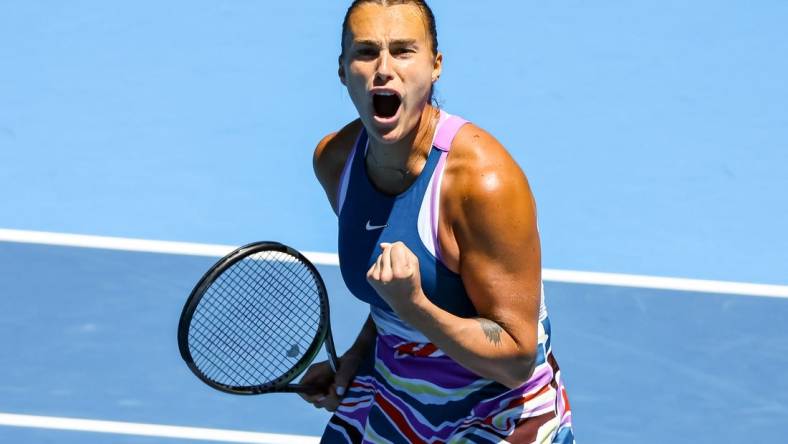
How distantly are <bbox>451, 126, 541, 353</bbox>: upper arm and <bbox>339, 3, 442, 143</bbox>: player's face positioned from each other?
0.18 meters

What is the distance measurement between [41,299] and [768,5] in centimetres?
472

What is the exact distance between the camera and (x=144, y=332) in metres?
6.38

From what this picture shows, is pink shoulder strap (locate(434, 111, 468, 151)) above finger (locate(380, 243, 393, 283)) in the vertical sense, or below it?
above

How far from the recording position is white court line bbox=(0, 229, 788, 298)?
6.79m

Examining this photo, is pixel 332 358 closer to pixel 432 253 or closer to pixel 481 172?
pixel 432 253

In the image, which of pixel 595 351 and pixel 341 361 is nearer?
pixel 341 361

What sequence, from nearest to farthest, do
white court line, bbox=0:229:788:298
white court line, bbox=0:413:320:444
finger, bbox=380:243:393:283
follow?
finger, bbox=380:243:393:283, white court line, bbox=0:413:320:444, white court line, bbox=0:229:788:298

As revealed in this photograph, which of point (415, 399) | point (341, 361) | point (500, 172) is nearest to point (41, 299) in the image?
point (341, 361)

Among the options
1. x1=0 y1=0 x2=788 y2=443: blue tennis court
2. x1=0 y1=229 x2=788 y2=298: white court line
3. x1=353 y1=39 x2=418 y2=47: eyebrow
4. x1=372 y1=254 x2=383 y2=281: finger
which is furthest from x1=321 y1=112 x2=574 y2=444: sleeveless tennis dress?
x1=0 y1=229 x2=788 y2=298: white court line

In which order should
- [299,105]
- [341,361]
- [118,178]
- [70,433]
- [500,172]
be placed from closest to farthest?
[500,172], [341,361], [70,433], [118,178], [299,105]

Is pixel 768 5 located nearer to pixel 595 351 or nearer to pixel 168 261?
pixel 595 351

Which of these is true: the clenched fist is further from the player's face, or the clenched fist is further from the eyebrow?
the eyebrow

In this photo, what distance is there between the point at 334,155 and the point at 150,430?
2.20 meters

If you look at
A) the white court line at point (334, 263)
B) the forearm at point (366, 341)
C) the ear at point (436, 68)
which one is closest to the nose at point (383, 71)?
the ear at point (436, 68)
